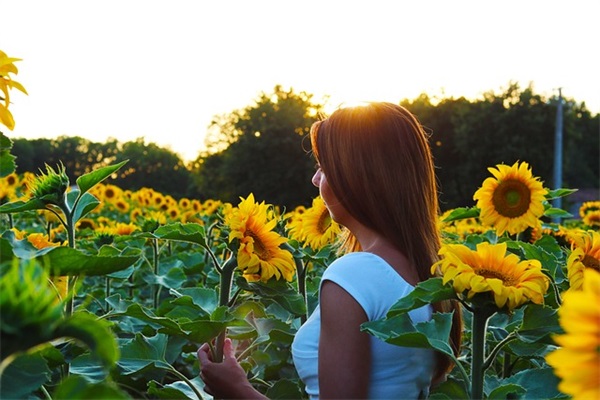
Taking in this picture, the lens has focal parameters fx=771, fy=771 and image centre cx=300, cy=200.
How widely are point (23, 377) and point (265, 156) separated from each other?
28820mm

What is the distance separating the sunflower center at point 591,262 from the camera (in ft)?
5.35

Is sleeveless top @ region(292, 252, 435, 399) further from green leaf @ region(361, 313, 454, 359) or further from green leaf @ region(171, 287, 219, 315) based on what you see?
green leaf @ region(171, 287, 219, 315)

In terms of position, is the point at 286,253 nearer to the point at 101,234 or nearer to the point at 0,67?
the point at 0,67

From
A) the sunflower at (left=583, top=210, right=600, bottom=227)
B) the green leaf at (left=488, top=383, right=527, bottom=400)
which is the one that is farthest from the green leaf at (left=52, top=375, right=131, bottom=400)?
the sunflower at (left=583, top=210, right=600, bottom=227)

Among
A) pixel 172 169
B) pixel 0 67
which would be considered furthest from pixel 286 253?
pixel 172 169

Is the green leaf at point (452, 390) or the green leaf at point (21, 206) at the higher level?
the green leaf at point (21, 206)

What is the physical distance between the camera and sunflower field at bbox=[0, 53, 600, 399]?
65cm

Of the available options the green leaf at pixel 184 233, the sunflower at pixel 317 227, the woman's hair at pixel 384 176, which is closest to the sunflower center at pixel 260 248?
the green leaf at pixel 184 233

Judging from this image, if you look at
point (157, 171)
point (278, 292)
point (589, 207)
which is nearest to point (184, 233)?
point (278, 292)

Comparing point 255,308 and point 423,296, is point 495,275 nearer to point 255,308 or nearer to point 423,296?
point 423,296

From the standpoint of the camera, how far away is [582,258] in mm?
1639

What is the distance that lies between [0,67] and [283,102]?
97.3 feet

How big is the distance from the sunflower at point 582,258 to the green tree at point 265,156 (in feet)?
85.9

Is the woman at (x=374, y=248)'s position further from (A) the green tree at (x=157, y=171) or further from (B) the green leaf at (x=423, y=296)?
(A) the green tree at (x=157, y=171)
